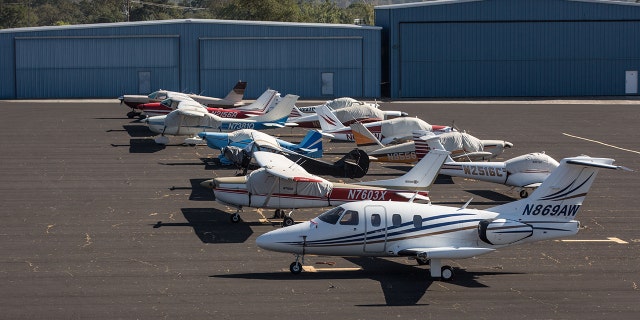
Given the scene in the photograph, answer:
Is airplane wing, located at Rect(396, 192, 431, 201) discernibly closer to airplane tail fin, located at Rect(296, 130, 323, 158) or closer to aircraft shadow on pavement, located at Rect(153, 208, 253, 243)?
aircraft shadow on pavement, located at Rect(153, 208, 253, 243)

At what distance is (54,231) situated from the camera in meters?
30.2

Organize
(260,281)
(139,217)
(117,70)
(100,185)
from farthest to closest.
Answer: (117,70), (100,185), (139,217), (260,281)

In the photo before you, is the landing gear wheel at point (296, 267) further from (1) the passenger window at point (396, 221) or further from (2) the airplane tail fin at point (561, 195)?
(2) the airplane tail fin at point (561, 195)

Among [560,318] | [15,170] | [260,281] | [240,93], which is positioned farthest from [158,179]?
[240,93]

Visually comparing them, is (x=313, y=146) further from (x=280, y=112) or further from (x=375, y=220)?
(x=375, y=220)

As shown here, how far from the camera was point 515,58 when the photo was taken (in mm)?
96250

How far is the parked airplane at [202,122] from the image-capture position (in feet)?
171

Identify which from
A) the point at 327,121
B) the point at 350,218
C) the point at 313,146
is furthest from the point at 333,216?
the point at 327,121

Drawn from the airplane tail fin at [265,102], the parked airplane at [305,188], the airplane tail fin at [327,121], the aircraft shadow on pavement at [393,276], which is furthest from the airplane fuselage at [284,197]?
the airplane tail fin at [265,102]

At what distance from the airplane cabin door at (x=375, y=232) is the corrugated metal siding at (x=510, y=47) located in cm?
7206

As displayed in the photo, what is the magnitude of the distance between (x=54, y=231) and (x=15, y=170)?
49.1 ft

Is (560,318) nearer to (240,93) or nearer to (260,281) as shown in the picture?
(260,281)

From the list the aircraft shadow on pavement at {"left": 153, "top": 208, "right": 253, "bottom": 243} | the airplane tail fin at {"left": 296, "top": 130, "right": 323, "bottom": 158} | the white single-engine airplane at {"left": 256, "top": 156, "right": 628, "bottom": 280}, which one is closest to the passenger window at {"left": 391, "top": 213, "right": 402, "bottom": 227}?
the white single-engine airplane at {"left": 256, "top": 156, "right": 628, "bottom": 280}

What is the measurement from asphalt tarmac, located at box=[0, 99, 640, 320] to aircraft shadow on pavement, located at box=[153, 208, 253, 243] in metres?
0.05
